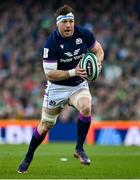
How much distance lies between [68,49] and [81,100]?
2.69 feet

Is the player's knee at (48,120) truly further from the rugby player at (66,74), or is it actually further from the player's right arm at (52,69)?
the player's right arm at (52,69)

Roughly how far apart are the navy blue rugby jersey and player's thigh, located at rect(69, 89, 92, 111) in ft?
0.58

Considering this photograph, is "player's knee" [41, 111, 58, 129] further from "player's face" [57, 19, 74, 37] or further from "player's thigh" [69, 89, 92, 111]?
"player's face" [57, 19, 74, 37]

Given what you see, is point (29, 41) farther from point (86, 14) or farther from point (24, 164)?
point (24, 164)

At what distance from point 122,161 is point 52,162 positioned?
4.36 feet

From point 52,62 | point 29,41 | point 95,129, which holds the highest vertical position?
point 52,62

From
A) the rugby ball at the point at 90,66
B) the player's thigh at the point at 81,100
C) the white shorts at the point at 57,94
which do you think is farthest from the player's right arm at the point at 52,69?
the player's thigh at the point at 81,100

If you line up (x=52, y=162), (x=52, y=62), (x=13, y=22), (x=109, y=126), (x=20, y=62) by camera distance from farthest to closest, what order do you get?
1. (x=13, y=22)
2. (x=20, y=62)
3. (x=109, y=126)
4. (x=52, y=162)
5. (x=52, y=62)

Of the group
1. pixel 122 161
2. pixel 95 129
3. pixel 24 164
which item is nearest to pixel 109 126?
pixel 95 129

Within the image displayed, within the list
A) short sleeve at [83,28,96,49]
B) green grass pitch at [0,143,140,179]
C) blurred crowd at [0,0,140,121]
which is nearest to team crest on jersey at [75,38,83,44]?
short sleeve at [83,28,96,49]

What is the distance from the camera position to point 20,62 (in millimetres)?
27203

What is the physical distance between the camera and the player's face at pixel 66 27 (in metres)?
11.6

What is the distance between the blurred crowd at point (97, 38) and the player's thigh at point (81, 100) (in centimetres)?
1278

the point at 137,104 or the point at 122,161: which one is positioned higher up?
the point at 122,161
